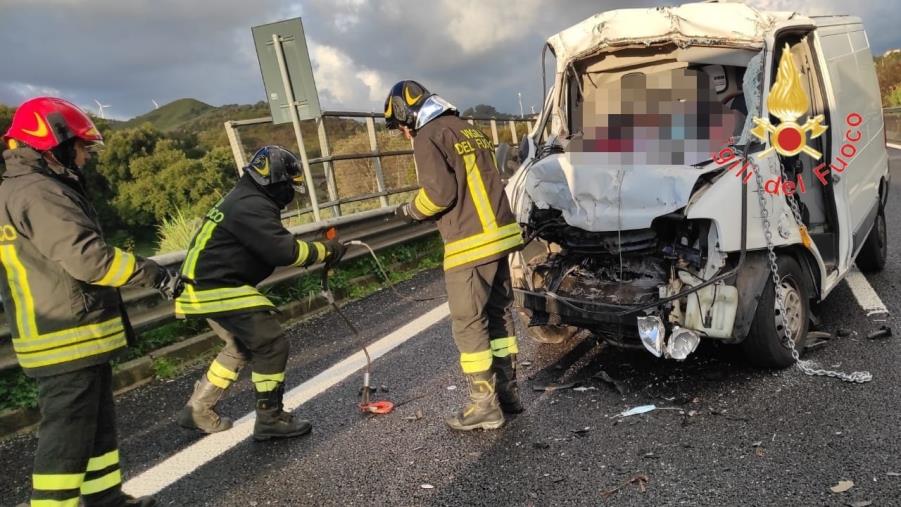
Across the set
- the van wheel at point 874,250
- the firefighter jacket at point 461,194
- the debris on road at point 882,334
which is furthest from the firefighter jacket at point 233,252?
the van wheel at point 874,250

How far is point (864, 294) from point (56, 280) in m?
5.36

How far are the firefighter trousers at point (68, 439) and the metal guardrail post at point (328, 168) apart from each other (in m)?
5.46

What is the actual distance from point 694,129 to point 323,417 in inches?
111

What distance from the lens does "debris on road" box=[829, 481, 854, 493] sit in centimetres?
248

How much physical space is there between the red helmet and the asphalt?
5.50ft

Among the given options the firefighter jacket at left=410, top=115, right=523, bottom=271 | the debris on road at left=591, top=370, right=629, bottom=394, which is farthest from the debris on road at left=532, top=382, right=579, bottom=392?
the firefighter jacket at left=410, top=115, right=523, bottom=271

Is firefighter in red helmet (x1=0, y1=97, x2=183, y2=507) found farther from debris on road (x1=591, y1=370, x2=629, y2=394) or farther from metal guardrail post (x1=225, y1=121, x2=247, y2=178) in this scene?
metal guardrail post (x1=225, y1=121, x2=247, y2=178)

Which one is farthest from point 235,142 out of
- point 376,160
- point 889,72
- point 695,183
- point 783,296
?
point 889,72

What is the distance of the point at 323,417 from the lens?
12.2 ft

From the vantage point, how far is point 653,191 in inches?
139

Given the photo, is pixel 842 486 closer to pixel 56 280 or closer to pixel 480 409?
pixel 480 409

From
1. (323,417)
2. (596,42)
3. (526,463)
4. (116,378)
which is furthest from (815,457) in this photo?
(116,378)

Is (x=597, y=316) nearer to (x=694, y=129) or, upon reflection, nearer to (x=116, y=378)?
(x=694, y=129)

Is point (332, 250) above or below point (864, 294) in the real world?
above
